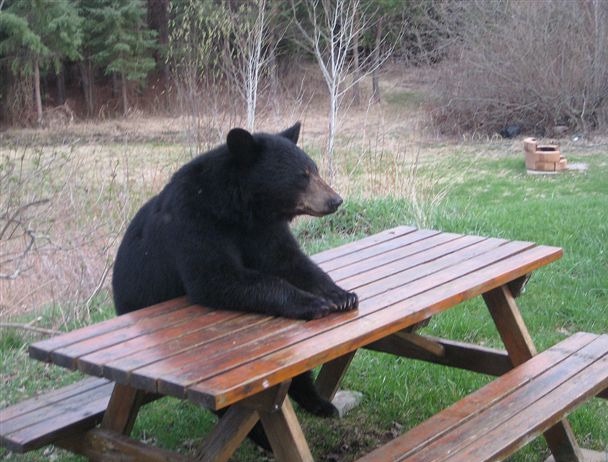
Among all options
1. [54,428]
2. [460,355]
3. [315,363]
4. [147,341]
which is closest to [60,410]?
[54,428]

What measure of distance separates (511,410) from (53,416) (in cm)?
161

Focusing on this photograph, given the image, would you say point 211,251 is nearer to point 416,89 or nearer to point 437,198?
point 437,198

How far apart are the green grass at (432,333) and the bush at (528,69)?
1008 centimetres

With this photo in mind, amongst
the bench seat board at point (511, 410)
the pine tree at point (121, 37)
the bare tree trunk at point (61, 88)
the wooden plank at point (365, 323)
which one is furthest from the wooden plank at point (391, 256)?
the bare tree trunk at point (61, 88)

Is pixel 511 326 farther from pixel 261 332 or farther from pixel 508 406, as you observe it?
pixel 261 332

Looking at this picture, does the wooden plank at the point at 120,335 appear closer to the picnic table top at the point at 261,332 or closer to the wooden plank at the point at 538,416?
the picnic table top at the point at 261,332

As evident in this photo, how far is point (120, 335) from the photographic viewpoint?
2.62 m

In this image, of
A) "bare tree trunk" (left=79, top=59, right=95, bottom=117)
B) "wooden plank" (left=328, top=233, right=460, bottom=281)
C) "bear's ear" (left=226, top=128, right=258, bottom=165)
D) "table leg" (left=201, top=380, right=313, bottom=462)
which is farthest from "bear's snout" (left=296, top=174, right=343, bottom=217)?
"bare tree trunk" (left=79, top=59, right=95, bottom=117)

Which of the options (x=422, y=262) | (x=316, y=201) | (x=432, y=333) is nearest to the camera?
(x=316, y=201)

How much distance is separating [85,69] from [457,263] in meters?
27.5

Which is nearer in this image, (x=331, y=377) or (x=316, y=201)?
(x=316, y=201)

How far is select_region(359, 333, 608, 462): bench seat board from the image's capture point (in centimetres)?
269

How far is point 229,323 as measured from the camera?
2730 mm

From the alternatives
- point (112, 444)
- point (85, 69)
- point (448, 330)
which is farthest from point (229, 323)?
point (85, 69)
